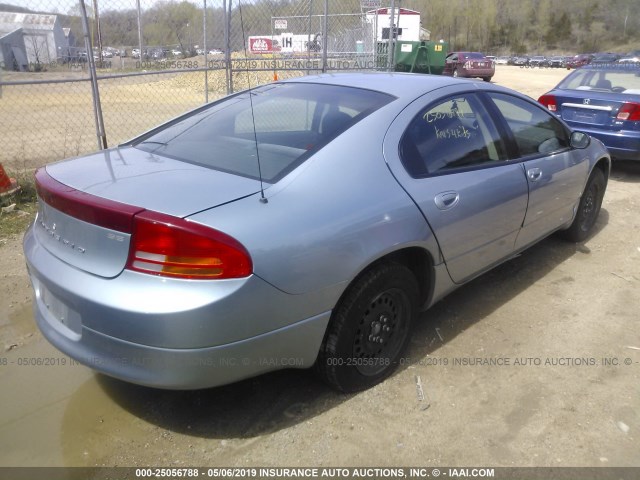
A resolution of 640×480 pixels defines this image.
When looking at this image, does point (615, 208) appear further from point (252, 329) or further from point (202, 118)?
point (252, 329)

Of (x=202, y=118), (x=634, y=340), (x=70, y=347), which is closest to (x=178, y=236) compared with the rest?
(x=70, y=347)

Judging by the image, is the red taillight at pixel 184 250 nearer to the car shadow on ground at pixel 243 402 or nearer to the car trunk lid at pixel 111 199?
the car trunk lid at pixel 111 199

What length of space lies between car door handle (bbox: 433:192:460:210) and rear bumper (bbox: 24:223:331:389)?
0.95 metres

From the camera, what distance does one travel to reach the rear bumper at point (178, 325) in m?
2.05

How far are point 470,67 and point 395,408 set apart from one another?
3079cm

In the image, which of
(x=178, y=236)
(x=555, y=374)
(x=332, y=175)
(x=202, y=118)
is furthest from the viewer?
(x=202, y=118)

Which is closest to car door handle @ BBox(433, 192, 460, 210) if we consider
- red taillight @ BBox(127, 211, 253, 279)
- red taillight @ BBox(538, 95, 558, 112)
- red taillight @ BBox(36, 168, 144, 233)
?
red taillight @ BBox(127, 211, 253, 279)

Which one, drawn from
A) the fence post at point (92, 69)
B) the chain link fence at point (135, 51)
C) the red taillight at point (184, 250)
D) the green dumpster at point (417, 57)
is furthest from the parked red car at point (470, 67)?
the red taillight at point (184, 250)

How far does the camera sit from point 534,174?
3.67m

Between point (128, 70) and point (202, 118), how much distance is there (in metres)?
4.51

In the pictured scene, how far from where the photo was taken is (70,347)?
2.33m

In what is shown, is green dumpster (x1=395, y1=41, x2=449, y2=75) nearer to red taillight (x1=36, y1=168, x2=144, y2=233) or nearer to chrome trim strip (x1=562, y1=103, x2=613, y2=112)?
chrome trim strip (x1=562, y1=103, x2=613, y2=112)

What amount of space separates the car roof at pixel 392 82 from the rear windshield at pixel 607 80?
16.5ft

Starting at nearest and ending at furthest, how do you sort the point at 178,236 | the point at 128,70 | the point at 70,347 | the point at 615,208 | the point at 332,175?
the point at 178,236, the point at 70,347, the point at 332,175, the point at 615,208, the point at 128,70
